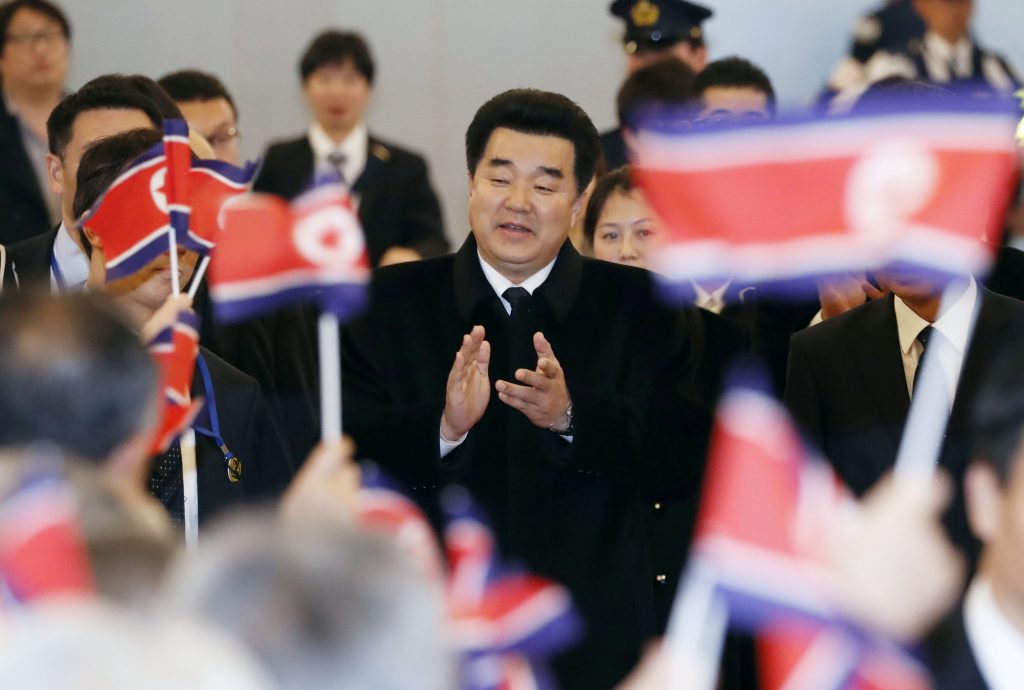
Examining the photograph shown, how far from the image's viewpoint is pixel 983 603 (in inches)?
81.5

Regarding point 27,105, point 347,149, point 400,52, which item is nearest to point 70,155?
point 27,105

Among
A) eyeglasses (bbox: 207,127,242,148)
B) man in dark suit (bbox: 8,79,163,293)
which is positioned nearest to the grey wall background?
eyeglasses (bbox: 207,127,242,148)

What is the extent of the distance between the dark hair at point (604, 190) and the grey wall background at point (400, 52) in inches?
118

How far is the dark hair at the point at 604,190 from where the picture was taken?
4.41 metres

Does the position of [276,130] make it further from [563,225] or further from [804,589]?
[804,589]

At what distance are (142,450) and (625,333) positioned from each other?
1.74 m

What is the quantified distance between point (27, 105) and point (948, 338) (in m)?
3.34

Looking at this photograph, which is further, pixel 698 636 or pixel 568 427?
pixel 568 427

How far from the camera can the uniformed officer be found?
6.07 m

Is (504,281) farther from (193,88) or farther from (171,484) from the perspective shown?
(193,88)

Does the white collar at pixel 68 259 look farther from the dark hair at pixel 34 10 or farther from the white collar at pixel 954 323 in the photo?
the dark hair at pixel 34 10

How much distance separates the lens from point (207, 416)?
125 inches

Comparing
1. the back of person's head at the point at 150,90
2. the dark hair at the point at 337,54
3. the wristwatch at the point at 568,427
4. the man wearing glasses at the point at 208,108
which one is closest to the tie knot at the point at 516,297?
the wristwatch at the point at 568,427

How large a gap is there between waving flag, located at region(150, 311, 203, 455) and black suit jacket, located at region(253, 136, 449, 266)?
10.4 feet
